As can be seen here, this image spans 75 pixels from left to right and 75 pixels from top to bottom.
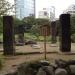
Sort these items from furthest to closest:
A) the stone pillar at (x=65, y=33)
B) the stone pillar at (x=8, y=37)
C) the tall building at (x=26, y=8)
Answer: the tall building at (x=26, y=8)
the stone pillar at (x=65, y=33)
the stone pillar at (x=8, y=37)

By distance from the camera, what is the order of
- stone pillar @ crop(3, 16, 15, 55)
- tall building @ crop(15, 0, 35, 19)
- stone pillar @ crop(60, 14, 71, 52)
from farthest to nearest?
tall building @ crop(15, 0, 35, 19)
stone pillar @ crop(60, 14, 71, 52)
stone pillar @ crop(3, 16, 15, 55)

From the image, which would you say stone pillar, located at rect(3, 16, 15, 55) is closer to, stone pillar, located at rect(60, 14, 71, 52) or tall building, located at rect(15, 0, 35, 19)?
stone pillar, located at rect(60, 14, 71, 52)

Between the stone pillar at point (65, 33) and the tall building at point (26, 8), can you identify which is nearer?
the stone pillar at point (65, 33)

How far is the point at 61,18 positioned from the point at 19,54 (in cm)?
318

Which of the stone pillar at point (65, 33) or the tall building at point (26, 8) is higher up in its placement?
the tall building at point (26, 8)

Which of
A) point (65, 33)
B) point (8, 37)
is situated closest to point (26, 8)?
point (65, 33)

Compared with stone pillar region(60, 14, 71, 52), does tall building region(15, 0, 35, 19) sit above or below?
above

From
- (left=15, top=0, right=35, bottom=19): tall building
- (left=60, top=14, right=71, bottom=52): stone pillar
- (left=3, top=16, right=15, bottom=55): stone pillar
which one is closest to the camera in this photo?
(left=3, top=16, right=15, bottom=55): stone pillar

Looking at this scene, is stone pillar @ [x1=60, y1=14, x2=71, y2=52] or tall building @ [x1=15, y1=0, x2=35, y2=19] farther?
tall building @ [x1=15, y1=0, x2=35, y2=19]

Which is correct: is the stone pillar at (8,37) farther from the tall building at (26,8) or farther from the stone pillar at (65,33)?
the tall building at (26,8)

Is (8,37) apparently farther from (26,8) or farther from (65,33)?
(26,8)

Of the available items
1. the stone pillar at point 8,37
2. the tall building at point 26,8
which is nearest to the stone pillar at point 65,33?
the stone pillar at point 8,37

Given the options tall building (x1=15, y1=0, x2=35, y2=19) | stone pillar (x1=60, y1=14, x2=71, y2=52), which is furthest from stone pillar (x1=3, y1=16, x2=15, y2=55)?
tall building (x1=15, y1=0, x2=35, y2=19)

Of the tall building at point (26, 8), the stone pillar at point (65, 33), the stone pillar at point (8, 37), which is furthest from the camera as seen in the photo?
the tall building at point (26, 8)
